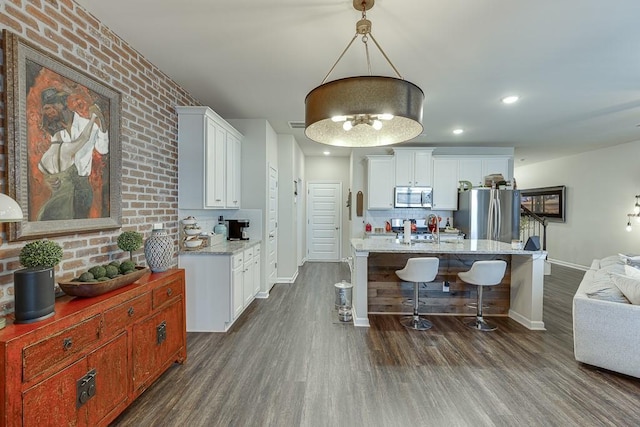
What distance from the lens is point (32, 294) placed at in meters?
1.40

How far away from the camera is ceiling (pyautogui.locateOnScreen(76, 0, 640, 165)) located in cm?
203

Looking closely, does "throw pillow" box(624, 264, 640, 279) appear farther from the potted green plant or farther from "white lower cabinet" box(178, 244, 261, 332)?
the potted green plant

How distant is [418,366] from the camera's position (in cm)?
257

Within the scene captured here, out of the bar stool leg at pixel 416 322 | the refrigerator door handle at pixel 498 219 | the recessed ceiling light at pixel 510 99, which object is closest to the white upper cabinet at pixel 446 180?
the refrigerator door handle at pixel 498 219

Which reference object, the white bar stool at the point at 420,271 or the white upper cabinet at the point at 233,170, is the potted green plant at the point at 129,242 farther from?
the white bar stool at the point at 420,271

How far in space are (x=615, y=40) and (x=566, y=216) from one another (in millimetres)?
6180

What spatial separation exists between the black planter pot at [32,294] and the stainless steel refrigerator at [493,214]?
5.64m

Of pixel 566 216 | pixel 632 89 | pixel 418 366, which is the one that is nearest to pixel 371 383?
pixel 418 366

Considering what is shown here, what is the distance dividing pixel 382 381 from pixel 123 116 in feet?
10.0

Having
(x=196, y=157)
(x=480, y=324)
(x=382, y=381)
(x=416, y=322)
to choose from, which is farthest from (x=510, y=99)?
(x=196, y=157)

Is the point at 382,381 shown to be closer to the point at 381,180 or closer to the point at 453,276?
the point at 453,276

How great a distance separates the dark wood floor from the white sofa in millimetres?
132

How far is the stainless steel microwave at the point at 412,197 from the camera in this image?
5719mm

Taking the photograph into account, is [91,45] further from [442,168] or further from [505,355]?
Answer: [442,168]
